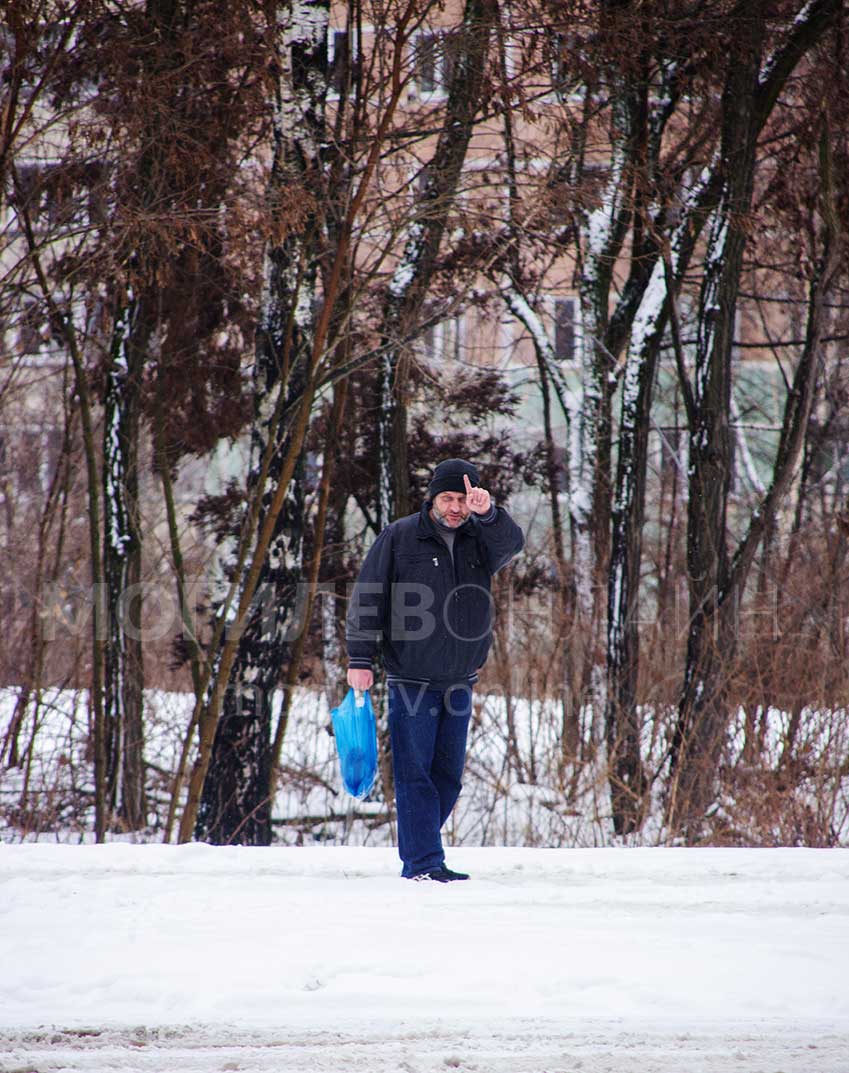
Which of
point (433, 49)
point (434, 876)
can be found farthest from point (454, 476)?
point (433, 49)

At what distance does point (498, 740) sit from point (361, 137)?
543 cm

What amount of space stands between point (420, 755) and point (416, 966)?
1.51 metres

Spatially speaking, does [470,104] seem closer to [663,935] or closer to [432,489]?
[432,489]

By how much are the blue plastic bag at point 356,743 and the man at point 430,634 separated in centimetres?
14

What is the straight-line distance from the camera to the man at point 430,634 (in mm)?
5520

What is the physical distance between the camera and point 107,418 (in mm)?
10859

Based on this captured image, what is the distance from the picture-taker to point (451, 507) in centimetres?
559

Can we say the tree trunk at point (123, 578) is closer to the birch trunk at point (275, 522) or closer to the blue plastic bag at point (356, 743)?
the birch trunk at point (275, 522)

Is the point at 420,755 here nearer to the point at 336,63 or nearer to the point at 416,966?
the point at 416,966

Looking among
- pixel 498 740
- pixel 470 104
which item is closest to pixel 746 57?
pixel 470 104

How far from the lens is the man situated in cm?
552

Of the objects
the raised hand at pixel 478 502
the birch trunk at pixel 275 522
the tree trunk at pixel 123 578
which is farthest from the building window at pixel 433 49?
the raised hand at pixel 478 502

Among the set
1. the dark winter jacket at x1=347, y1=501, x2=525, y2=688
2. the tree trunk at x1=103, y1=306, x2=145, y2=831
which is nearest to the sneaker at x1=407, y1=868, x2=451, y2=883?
the dark winter jacket at x1=347, y1=501, x2=525, y2=688

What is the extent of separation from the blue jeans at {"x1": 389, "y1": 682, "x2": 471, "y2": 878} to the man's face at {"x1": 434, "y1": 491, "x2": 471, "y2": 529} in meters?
0.81
